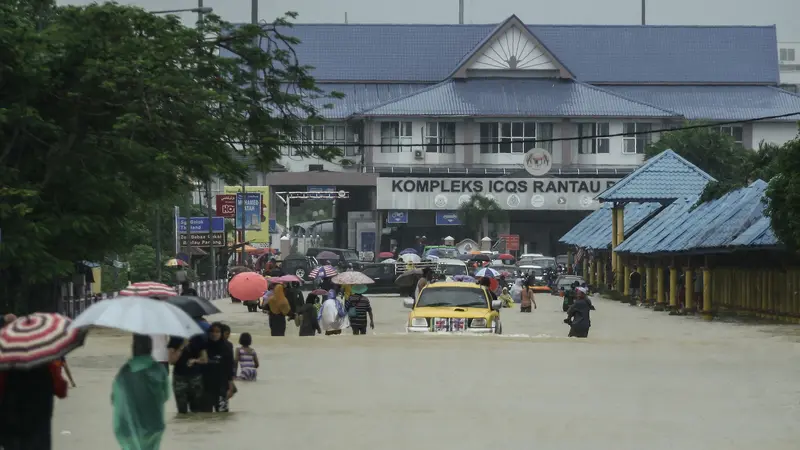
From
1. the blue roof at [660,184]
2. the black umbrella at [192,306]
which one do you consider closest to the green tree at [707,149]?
the blue roof at [660,184]

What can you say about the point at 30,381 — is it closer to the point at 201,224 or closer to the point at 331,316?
the point at 331,316

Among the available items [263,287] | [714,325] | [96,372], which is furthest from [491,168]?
[96,372]

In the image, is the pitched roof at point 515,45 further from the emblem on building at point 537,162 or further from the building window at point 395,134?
the emblem on building at point 537,162

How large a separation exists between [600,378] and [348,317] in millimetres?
14080

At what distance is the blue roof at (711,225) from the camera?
4737 cm

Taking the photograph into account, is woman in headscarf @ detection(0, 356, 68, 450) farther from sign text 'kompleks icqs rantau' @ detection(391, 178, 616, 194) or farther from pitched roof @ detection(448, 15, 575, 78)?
pitched roof @ detection(448, 15, 575, 78)

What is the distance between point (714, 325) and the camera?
46.2m

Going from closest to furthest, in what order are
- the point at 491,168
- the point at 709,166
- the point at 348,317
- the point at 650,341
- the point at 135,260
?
the point at 650,341
the point at 348,317
the point at 135,260
the point at 709,166
the point at 491,168

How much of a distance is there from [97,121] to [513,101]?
82.3m

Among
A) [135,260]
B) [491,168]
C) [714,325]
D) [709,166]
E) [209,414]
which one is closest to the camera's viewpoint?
[209,414]

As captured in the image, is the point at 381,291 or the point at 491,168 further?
the point at 491,168

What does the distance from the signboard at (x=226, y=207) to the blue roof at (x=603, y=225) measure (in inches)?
701

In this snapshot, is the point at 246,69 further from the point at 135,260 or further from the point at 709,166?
the point at 709,166

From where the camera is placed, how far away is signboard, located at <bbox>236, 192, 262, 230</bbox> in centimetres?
8524
